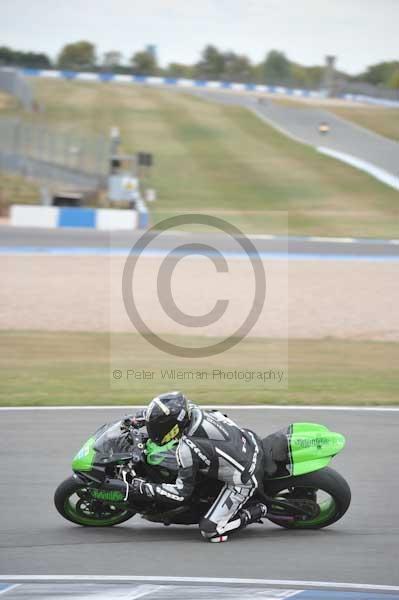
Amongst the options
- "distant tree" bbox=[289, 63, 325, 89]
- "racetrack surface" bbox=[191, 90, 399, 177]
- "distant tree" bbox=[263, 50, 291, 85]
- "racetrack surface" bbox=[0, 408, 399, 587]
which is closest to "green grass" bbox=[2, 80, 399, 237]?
"racetrack surface" bbox=[191, 90, 399, 177]

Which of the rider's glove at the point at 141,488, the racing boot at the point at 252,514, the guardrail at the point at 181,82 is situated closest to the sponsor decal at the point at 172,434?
the rider's glove at the point at 141,488

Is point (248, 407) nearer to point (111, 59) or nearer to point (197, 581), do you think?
point (197, 581)

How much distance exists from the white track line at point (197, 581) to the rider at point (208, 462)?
598mm

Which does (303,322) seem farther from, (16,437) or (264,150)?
(264,150)

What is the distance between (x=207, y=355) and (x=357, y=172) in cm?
3069

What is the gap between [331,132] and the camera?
5441 centimetres

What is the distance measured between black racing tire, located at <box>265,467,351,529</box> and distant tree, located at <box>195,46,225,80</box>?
132812 millimetres

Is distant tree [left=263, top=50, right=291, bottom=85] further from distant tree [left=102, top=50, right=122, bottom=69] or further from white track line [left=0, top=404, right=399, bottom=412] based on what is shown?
white track line [left=0, top=404, right=399, bottom=412]

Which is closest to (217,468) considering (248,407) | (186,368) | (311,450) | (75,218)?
(311,450)

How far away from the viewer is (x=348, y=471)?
8.38 m

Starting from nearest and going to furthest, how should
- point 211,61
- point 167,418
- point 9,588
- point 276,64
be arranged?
1. point 9,588
2. point 167,418
3. point 211,61
4. point 276,64

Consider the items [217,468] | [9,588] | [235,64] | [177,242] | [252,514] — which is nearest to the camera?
[9,588]

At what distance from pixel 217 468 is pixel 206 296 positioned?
1143cm

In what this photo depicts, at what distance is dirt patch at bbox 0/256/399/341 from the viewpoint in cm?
1570
